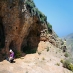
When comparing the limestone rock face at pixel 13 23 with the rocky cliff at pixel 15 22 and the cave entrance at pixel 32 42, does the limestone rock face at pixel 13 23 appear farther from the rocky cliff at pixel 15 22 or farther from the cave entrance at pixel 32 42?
the cave entrance at pixel 32 42

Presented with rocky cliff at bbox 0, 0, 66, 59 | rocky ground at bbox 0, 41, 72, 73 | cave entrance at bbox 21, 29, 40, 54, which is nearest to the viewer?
rocky ground at bbox 0, 41, 72, 73

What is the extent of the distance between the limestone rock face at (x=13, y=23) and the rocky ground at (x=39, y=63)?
6.56 feet

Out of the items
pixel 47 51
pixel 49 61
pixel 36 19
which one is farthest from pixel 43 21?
pixel 49 61

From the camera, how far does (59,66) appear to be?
835 inches

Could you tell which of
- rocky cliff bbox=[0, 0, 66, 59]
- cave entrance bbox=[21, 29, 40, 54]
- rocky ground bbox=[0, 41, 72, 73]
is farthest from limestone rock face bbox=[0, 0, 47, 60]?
rocky ground bbox=[0, 41, 72, 73]

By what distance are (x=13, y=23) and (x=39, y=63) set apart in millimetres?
5133

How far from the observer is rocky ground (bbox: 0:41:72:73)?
60.1ft

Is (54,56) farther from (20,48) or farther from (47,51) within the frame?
(20,48)

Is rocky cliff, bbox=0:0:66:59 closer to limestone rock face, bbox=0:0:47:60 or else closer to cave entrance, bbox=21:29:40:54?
limestone rock face, bbox=0:0:47:60

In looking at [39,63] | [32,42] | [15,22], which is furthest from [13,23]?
[32,42]

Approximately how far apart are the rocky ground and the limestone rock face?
2.00 metres

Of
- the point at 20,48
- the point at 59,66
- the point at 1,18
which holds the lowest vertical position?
the point at 59,66

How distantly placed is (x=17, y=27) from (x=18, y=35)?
996 millimetres

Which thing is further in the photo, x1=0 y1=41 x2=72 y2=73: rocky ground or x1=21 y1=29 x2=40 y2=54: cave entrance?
x1=21 y1=29 x2=40 y2=54: cave entrance
